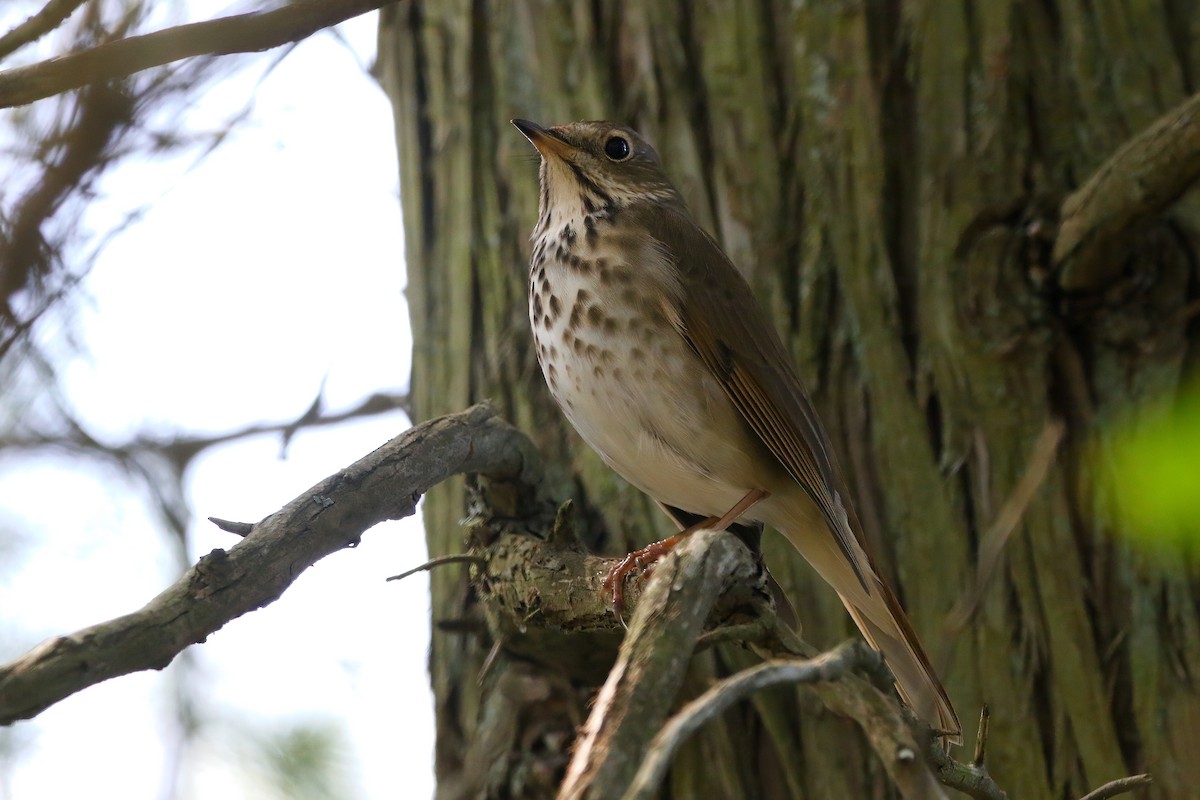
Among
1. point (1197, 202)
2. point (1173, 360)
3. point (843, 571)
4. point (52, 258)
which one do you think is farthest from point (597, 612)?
point (1197, 202)

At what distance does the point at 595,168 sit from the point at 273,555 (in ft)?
6.38

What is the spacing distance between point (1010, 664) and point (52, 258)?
2.46 metres

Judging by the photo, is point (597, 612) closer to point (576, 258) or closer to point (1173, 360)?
point (576, 258)

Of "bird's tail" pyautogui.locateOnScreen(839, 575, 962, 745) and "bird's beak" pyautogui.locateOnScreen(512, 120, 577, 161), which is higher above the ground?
"bird's beak" pyautogui.locateOnScreen(512, 120, 577, 161)

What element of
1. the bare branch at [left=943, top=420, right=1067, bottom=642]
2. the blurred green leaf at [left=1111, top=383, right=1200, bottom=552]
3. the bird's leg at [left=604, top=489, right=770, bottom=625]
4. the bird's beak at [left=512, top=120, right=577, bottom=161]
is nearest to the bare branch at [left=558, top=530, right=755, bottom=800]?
the bird's leg at [left=604, top=489, right=770, bottom=625]

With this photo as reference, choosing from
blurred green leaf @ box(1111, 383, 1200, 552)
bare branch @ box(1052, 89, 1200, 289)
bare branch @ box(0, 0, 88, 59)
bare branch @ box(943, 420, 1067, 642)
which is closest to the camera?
bare branch @ box(0, 0, 88, 59)

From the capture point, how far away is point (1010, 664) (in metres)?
3.30

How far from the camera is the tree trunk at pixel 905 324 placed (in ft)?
10.8

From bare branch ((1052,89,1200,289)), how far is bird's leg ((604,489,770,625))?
1.05 m

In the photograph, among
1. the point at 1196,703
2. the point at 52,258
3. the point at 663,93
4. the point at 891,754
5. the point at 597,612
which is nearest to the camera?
the point at 891,754

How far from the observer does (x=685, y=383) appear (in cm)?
359

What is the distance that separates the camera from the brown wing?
3533mm

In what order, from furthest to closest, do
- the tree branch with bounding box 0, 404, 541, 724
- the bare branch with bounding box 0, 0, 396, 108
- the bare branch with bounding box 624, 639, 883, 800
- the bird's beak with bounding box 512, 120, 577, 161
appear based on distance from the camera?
the bird's beak with bounding box 512, 120, 577, 161, the bare branch with bounding box 0, 0, 396, 108, the tree branch with bounding box 0, 404, 541, 724, the bare branch with bounding box 624, 639, 883, 800

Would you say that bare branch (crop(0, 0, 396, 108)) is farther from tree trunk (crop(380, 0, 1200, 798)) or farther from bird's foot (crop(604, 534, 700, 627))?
tree trunk (crop(380, 0, 1200, 798))
